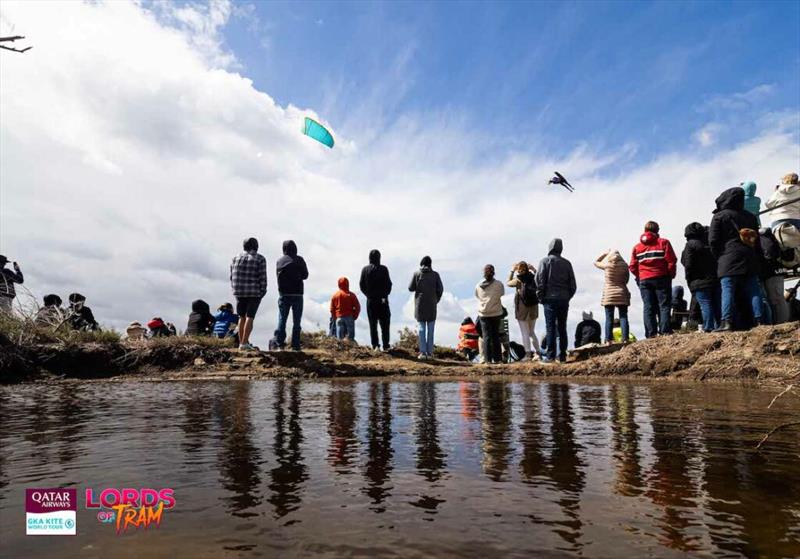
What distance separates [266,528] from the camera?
50.1 inches

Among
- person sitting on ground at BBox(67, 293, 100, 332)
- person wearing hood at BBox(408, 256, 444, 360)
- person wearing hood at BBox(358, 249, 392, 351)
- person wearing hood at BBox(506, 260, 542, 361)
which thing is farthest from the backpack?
person sitting on ground at BBox(67, 293, 100, 332)

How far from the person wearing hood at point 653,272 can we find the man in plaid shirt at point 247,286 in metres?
6.38

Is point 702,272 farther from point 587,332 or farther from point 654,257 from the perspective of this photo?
point 587,332

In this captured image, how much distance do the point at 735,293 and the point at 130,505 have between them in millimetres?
7890

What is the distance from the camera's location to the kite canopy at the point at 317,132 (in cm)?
1614

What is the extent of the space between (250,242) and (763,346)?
308 inches

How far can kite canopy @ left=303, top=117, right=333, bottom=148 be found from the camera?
16.1m

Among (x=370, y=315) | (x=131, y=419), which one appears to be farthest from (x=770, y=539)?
(x=370, y=315)

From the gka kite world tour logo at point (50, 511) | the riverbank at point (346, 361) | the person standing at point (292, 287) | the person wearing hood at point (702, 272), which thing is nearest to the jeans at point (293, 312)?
the person standing at point (292, 287)

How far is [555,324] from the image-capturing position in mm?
9266

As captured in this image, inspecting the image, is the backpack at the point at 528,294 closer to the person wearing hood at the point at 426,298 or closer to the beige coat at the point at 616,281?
the beige coat at the point at 616,281

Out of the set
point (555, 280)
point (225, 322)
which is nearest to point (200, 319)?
point (225, 322)

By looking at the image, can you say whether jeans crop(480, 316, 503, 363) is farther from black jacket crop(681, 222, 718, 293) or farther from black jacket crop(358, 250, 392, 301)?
black jacket crop(681, 222, 718, 293)

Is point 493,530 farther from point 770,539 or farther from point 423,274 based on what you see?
point 423,274
